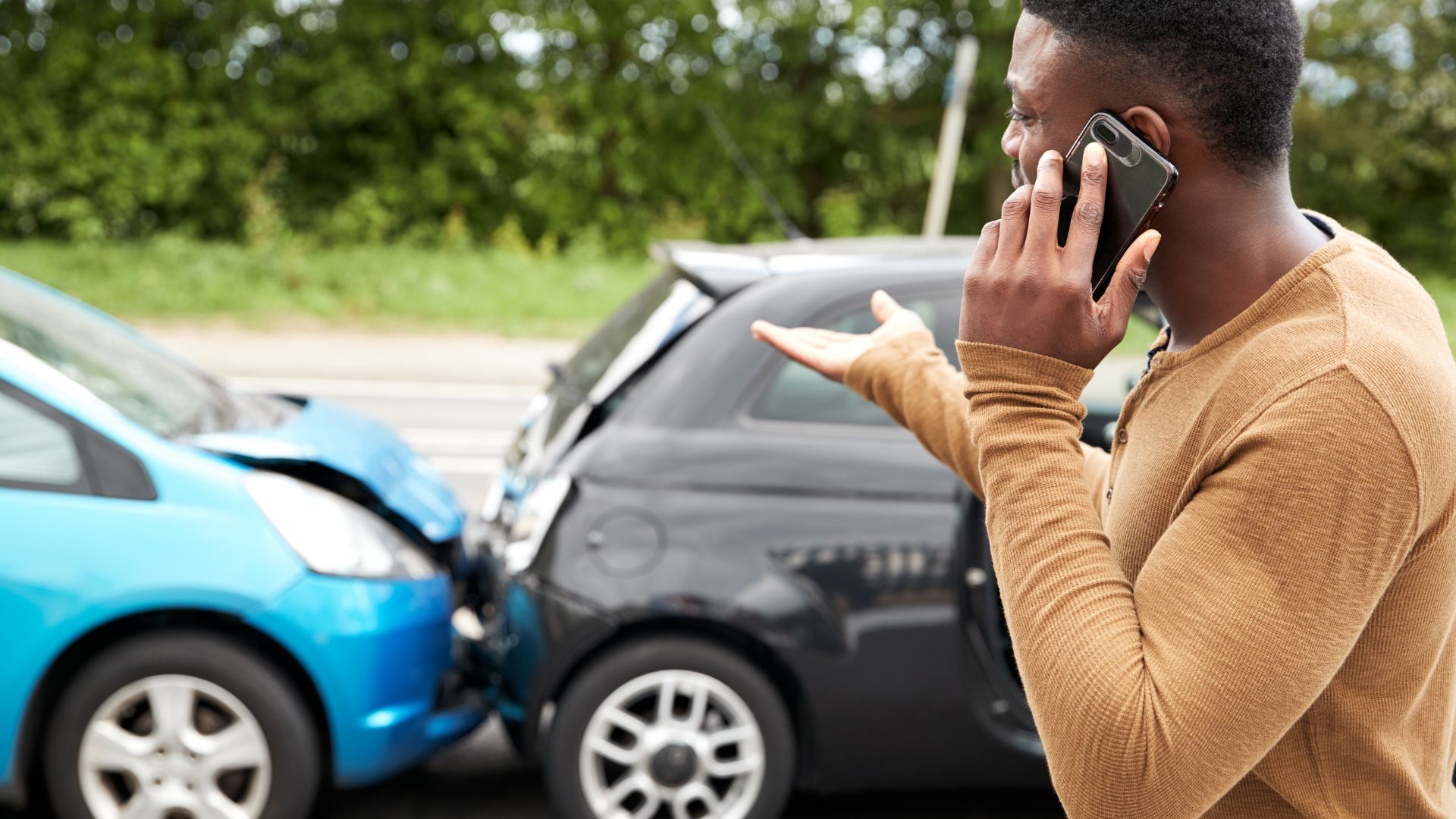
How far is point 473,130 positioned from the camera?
19406mm

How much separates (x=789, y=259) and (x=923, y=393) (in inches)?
76.0

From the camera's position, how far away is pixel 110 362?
3.87 m

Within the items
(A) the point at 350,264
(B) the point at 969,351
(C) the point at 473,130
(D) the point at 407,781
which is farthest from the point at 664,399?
(C) the point at 473,130

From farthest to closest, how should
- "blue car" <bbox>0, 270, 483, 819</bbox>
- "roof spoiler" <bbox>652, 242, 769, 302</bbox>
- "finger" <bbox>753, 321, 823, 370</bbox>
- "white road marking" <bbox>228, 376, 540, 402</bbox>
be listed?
"white road marking" <bbox>228, 376, 540, 402</bbox>
"roof spoiler" <bbox>652, 242, 769, 302</bbox>
"blue car" <bbox>0, 270, 483, 819</bbox>
"finger" <bbox>753, 321, 823, 370</bbox>

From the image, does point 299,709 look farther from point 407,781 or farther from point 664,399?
point 664,399

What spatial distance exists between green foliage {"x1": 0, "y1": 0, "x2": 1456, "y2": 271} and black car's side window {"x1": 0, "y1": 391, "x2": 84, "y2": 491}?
15298 millimetres

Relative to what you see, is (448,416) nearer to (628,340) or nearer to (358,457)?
(358,457)

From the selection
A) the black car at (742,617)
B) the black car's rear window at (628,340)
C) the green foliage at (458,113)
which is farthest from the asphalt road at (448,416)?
the green foliage at (458,113)

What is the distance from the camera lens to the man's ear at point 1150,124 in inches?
43.8

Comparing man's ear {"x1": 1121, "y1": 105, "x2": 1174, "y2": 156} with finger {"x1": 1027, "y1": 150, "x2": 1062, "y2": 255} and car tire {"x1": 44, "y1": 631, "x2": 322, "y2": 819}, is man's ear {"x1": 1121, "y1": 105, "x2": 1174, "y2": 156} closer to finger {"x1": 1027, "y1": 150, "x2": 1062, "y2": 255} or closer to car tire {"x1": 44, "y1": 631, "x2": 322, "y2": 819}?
finger {"x1": 1027, "y1": 150, "x2": 1062, "y2": 255}

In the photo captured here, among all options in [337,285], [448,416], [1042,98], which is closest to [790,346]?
[1042,98]

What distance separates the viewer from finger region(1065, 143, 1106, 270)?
43.0 inches

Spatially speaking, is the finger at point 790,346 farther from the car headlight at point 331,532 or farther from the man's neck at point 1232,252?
the car headlight at point 331,532

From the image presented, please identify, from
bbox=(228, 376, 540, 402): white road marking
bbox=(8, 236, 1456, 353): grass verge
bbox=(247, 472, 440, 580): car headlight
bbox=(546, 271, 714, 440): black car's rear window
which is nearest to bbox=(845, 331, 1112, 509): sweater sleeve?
bbox=(546, 271, 714, 440): black car's rear window
